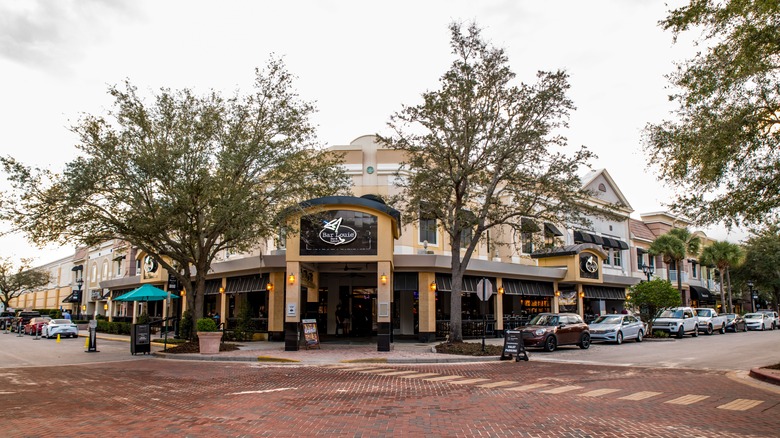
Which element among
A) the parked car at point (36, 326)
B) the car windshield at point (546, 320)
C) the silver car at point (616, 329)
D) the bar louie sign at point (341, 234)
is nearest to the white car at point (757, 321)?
the silver car at point (616, 329)

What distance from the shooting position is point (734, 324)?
1592 inches

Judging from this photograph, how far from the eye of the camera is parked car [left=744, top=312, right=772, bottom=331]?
42.7 m

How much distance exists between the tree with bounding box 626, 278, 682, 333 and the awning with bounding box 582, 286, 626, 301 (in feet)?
12.2

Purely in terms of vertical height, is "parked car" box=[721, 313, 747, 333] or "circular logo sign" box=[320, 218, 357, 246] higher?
"circular logo sign" box=[320, 218, 357, 246]

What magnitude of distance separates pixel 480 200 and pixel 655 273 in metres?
24.5

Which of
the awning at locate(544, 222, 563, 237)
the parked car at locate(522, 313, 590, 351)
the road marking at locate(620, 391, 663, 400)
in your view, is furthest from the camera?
the awning at locate(544, 222, 563, 237)

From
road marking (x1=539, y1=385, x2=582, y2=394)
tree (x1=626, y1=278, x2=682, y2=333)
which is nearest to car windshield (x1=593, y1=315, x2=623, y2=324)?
tree (x1=626, y1=278, x2=682, y2=333)

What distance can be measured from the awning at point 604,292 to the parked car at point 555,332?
13.3 m

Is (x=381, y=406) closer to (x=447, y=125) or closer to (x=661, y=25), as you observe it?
(x=661, y=25)

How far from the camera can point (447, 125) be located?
69.8 ft

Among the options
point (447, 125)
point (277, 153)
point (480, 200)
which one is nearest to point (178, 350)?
point (277, 153)

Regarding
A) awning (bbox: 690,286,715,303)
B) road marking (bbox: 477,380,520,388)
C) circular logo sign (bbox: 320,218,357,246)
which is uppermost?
circular logo sign (bbox: 320,218,357,246)

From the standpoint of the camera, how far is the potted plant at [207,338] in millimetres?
20203

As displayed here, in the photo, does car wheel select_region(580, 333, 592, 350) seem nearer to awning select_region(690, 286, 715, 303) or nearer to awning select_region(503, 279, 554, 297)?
awning select_region(503, 279, 554, 297)
